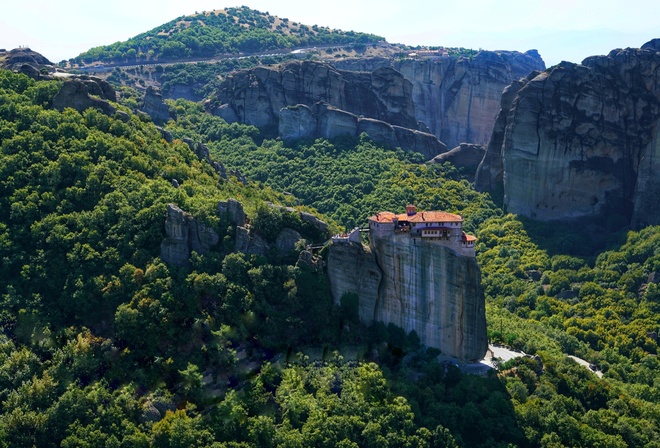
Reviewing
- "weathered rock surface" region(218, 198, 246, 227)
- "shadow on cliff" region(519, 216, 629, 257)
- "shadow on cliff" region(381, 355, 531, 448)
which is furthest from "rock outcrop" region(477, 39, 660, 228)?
"weathered rock surface" region(218, 198, 246, 227)

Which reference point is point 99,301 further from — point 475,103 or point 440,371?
point 475,103

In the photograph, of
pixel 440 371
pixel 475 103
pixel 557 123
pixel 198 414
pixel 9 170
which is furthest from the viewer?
pixel 475 103

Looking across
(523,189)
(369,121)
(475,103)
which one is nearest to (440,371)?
(523,189)

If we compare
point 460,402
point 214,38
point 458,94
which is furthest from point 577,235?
point 214,38

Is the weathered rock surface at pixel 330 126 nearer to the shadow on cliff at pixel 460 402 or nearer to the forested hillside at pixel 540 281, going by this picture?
the forested hillside at pixel 540 281

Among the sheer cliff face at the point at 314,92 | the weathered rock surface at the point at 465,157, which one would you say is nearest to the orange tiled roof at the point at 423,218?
the weathered rock surface at the point at 465,157

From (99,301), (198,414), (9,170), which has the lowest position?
(198,414)
